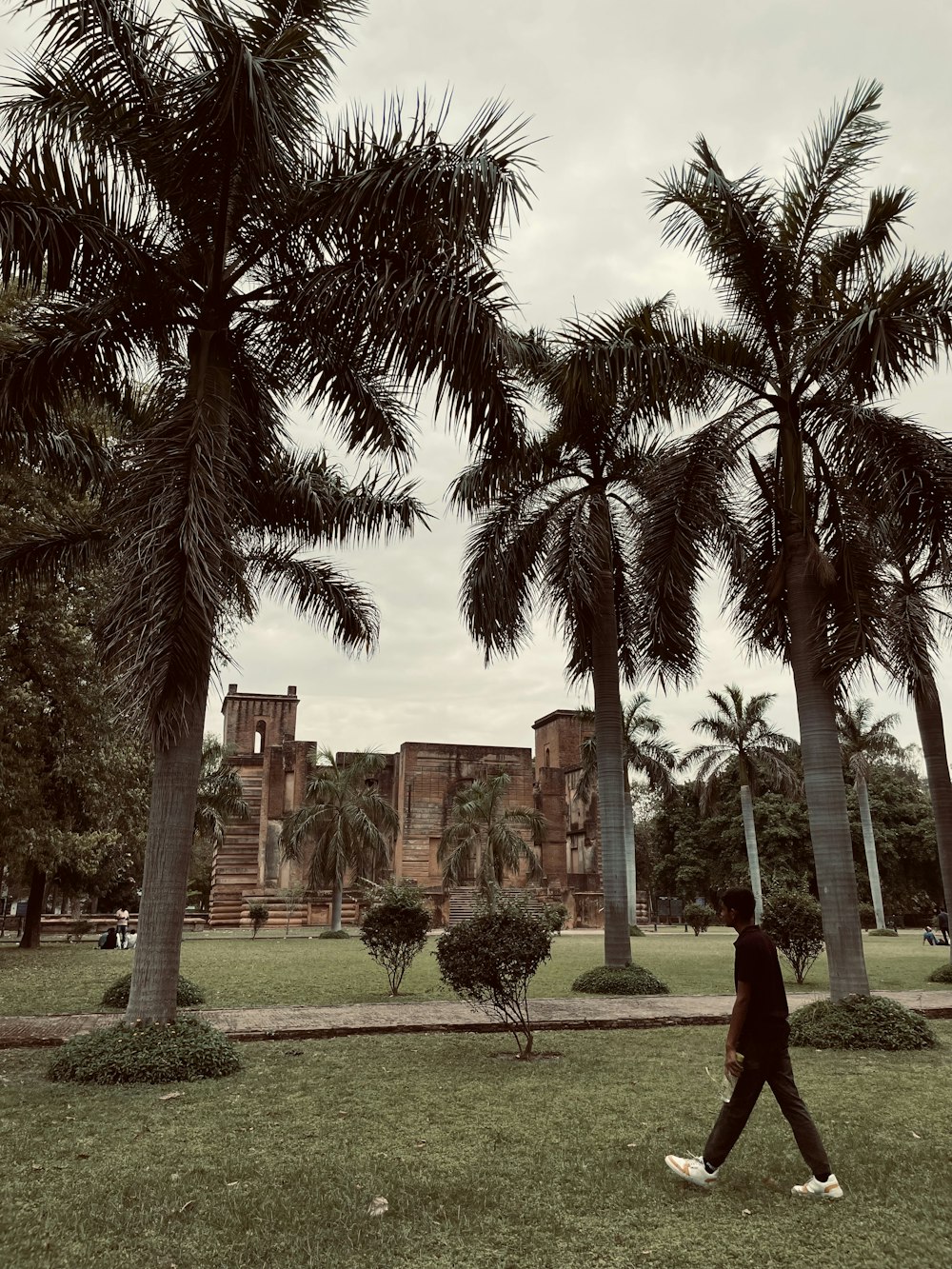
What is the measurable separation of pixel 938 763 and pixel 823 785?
5.04m

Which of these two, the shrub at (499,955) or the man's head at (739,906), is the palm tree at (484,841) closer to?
the shrub at (499,955)

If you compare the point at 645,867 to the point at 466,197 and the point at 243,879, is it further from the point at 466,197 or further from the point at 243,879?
the point at 466,197

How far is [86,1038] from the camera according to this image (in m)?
6.79

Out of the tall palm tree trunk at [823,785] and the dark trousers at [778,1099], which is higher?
the tall palm tree trunk at [823,785]

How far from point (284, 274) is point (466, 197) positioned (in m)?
1.90

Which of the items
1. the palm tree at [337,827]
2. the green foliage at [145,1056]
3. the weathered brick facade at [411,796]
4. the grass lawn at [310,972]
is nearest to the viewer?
the green foliage at [145,1056]

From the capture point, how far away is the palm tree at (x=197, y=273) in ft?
22.0

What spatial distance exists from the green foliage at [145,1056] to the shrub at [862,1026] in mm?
4858

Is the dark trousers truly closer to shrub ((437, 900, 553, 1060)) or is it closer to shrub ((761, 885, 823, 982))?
shrub ((437, 900, 553, 1060))

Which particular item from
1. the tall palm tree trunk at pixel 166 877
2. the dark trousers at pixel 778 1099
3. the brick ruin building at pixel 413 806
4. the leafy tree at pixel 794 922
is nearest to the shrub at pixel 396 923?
the leafy tree at pixel 794 922

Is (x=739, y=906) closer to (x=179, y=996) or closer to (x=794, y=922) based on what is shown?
(x=179, y=996)

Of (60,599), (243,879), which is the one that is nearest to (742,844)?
(243,879)

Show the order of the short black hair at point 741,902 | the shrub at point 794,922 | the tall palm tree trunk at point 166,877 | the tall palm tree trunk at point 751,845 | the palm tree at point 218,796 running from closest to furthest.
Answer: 1. the short black hair at point 741,902
2. the tall palm tree trunk at point 166,877
3. the shrub at point 794,922
4. the tall palm tree trunk at point 751,845
5. the palm tree at point 218,796

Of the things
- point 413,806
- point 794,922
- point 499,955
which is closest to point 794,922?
point 794,922
